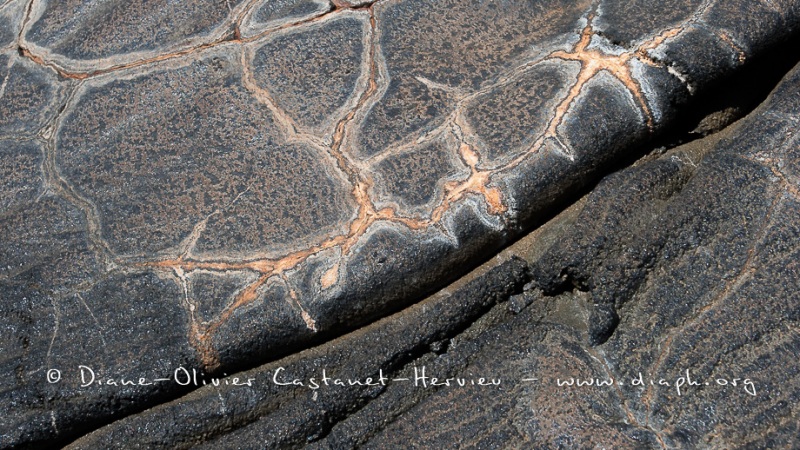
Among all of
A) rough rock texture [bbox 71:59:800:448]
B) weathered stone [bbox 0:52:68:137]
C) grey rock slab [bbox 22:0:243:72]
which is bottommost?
rough rock texture [bbox 71:59:800:448]

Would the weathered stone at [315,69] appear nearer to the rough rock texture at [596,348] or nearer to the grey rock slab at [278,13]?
the grey rock slab at [278,13]

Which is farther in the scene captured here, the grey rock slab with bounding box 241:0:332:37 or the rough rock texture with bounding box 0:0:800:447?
the grey rock slab with bounding box 241:0:332:37

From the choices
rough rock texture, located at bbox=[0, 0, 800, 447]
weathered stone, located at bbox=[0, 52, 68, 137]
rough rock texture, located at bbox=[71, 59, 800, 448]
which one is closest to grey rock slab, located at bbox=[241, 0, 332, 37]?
rough rock texture, located at bbox=[0, 0, 800, 447]

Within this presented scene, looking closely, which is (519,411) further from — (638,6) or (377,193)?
(638,6)

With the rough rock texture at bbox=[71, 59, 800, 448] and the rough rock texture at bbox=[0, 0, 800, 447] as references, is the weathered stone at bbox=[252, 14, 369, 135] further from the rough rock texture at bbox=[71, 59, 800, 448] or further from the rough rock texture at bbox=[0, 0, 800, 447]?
the rough rock texture at bbox=[71, 59, 800, 448]

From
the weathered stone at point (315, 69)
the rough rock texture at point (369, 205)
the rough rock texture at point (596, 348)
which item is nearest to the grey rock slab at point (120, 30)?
the rough rock texture at point (369, 205)

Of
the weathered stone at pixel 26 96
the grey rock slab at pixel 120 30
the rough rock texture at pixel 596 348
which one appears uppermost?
the grey rock slab at pixel 120 30

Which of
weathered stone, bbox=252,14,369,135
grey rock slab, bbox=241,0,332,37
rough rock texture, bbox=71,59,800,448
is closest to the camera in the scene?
rough rock texture, bbox=71,59,800,448

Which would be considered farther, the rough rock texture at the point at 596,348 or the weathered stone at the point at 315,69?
the weathered stone at the point at 315,69

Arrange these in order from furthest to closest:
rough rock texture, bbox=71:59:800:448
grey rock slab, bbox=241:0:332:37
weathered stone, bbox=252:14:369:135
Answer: grey rock slab, bbox=241:0:332:37 → weathered stone, bbox=252:14:369:135 → rough rock texture, bbox=71:59:800:448

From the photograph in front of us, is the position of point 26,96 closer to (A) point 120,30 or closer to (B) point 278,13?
(A) point 120,30
